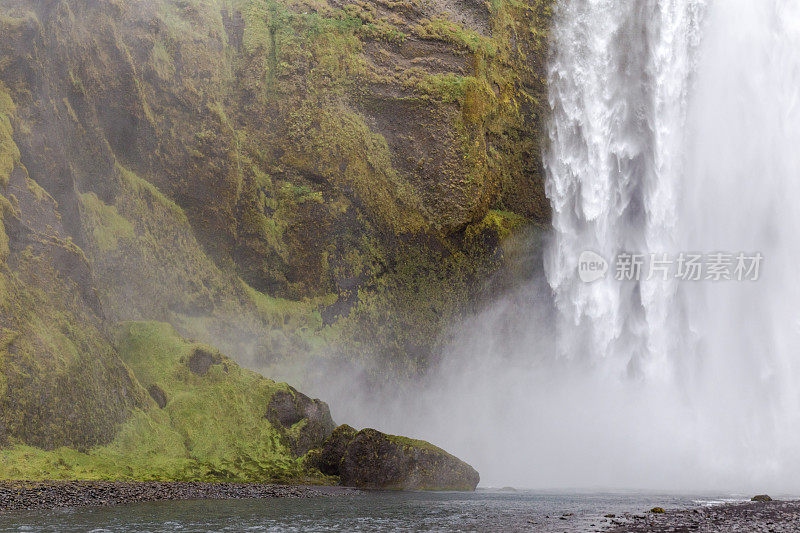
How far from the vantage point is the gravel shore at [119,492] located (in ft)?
54.9

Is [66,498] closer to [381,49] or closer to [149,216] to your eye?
[149,216]

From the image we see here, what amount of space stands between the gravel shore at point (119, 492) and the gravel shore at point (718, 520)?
10.4 meters

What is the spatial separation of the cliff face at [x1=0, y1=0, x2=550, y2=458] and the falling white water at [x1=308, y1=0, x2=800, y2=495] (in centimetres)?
232

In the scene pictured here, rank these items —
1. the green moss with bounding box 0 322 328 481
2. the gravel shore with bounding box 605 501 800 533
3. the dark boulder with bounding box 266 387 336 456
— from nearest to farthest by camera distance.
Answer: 1. the gravel shore with bounding box 605 501 800 533
2. the green moss with bounding box 0 322 328 481
3. the dark boulder with bounding box 266 387 336 456

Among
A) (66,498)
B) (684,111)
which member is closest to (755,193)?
(684,111)

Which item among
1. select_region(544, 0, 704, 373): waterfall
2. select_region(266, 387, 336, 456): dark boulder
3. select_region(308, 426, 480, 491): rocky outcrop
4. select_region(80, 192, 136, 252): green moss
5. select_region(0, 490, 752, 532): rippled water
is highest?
select_region(544, 0, 704, 373): waterfall

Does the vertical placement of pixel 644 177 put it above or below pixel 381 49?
below

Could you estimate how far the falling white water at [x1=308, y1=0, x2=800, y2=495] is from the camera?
3478 centimetres

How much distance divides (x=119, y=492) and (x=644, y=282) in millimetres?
26420

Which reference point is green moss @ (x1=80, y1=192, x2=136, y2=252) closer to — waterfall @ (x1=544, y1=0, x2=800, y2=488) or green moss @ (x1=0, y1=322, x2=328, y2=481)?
green moss @ (x1=0, y1=322, x2=328, y2=481)

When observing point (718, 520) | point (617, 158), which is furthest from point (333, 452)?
point (617, 158)

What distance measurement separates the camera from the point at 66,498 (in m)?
17.4

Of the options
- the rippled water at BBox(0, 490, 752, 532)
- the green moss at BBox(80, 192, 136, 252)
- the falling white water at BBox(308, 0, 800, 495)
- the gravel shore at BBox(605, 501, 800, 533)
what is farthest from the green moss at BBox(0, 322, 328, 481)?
the gravel shore at BBox(605, 501, 800, 533)

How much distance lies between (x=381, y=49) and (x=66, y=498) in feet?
83.0
